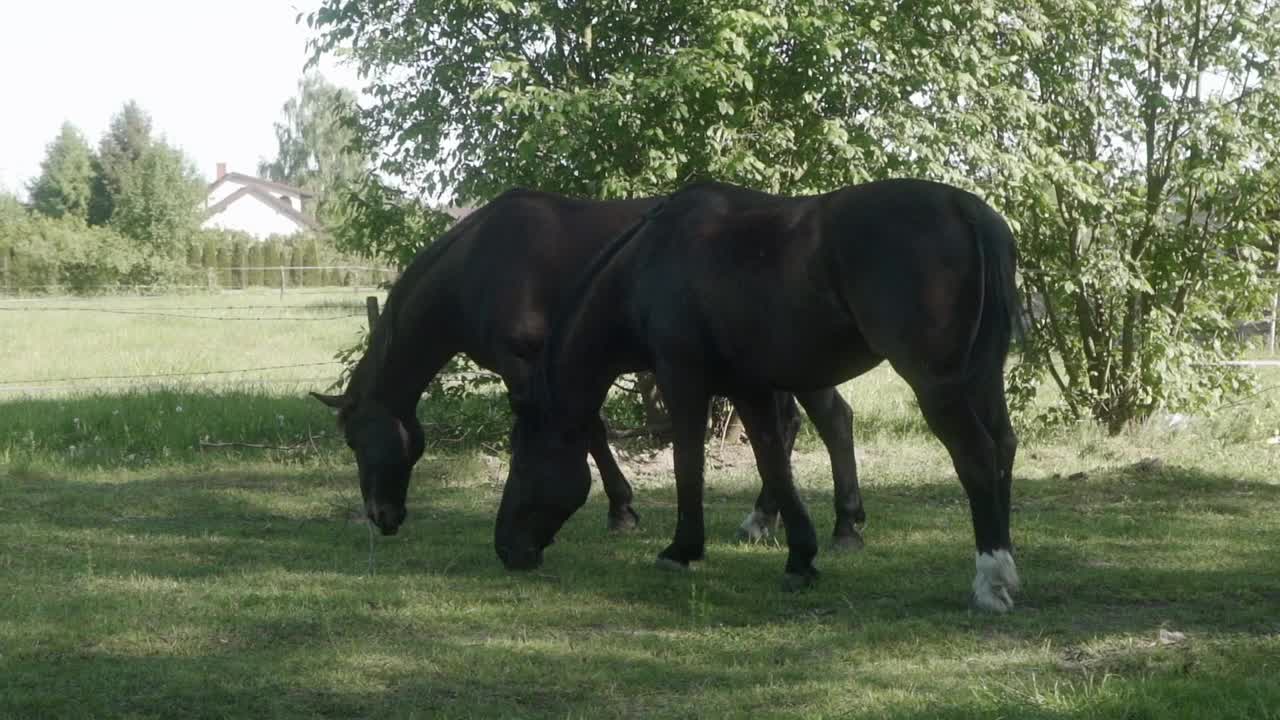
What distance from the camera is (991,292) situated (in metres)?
5.53

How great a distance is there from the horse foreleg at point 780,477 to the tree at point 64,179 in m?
69.8

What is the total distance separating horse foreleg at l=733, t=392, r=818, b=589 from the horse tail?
1065 mm

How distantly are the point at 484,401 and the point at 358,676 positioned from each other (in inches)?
244

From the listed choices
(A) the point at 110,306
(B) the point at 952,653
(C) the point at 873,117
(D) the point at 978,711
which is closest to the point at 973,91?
(C) the point at 873,117

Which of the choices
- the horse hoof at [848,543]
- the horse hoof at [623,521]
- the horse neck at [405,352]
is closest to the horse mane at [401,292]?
the horse neck at [405,352]

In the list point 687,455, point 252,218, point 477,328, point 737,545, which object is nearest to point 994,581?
point 687,455

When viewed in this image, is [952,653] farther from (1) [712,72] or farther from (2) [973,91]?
(2) [973,91]

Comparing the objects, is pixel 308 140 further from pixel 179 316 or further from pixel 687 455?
pixel 687 455

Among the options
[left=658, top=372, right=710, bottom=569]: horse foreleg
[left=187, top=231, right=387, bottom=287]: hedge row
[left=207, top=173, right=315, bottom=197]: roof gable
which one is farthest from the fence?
[left=658, top=372, right=710, bottom=569]: horse foreleg

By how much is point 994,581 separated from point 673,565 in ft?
5.39

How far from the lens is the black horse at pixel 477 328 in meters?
7.26

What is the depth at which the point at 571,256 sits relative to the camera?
24.4 feet

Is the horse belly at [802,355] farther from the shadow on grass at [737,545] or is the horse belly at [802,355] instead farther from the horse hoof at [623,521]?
the horse hoof at [623,521]

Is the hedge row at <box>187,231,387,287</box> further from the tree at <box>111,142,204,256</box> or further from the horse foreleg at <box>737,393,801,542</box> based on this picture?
the horse foreleg at <box>737,393,801,542</box>
